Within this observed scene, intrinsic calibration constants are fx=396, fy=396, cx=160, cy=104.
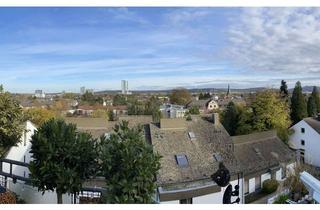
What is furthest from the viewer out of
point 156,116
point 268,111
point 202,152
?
point 268,111

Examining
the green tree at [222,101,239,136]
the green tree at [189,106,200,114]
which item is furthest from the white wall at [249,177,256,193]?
the green tree at [189,106,200,114]

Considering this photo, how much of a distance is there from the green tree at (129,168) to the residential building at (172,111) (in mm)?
2594

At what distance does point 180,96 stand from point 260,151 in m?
2.51

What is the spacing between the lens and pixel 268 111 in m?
7.43

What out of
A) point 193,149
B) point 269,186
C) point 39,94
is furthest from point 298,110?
point 39,94

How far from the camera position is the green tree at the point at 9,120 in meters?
5.42

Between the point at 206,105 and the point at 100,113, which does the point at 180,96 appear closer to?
the point at 206,105

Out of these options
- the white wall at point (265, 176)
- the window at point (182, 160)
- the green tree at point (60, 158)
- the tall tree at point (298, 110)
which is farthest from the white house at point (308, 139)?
the green tree at point (60, 158)

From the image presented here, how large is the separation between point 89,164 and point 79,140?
0.28 m

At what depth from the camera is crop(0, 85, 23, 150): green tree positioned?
542 cm

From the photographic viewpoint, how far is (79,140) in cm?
425

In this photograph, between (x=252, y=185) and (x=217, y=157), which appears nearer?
(x=217, y=157)

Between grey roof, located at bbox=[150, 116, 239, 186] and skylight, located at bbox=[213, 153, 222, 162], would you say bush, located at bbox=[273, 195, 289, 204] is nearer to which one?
grey roof, located at bbox=[150, 116, 239, 186]
